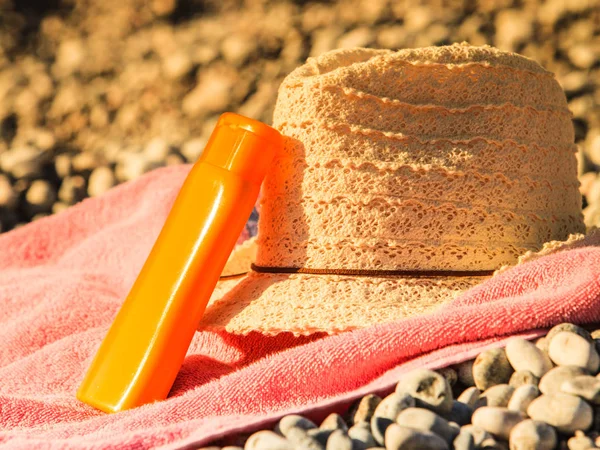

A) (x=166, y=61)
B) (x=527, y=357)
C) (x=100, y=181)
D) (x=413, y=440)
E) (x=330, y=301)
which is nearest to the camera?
(x=413, y=440)

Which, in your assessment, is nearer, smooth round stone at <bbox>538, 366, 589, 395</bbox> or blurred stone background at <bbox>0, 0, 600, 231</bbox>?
smooth round stone at <bbox>538, 366, 589, 395</bbox>

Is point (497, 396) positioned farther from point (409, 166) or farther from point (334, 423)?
point (409, 166)

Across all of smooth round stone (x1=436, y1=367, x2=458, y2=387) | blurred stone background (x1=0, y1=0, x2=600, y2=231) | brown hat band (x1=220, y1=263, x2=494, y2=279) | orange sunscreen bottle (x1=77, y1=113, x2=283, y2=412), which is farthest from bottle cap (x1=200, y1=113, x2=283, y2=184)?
blurred stone background (x1=0, y1=0, x2=600, y2=231)

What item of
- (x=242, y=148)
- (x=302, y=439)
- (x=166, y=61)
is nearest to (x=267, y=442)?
(x=302, y=439)

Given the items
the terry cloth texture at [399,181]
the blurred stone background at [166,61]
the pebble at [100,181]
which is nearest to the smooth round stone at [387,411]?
the terry cloth texture at [399,181]

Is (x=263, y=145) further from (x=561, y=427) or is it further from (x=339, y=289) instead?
(x=561, y=427)

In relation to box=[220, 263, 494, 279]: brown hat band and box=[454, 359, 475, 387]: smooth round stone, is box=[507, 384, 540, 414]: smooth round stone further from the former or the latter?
box=[220, 263, 494, 279]: brown hat band

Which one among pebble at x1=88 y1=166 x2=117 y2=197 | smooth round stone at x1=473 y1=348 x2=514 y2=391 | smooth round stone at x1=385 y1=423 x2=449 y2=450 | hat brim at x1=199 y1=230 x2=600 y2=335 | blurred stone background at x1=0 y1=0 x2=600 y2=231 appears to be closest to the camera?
smooth round stone at x1=385 y1=423 x2=449 y2=450
